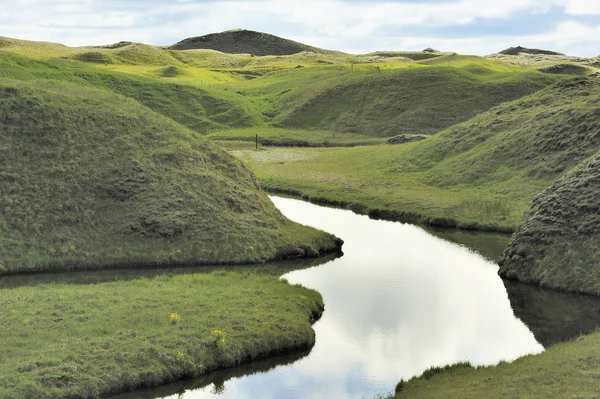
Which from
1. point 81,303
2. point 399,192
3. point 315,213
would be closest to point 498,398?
point 81,303

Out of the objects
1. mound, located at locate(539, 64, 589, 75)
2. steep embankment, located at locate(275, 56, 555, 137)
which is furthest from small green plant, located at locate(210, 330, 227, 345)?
mound, located at locate(539, 64, 589, 75)

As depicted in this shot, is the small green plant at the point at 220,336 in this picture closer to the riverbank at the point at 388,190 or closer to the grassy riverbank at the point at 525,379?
the grassy riverbank at the point at 525,379

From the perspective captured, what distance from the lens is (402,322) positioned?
37000 mm

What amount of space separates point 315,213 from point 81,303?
117 ft

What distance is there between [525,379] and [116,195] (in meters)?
32.5

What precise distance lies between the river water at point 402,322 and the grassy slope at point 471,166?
41.8 ft

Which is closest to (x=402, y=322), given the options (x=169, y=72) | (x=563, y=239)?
(x=563, y=239)

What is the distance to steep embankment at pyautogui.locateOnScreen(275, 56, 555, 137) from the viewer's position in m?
145

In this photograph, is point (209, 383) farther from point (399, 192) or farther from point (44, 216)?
point (399, 192)

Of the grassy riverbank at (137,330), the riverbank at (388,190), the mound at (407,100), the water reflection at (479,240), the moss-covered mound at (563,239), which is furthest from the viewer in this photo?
the mound at (407,100)

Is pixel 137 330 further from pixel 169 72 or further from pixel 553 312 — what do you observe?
pixel 169 72

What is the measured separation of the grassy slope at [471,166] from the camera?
224ft

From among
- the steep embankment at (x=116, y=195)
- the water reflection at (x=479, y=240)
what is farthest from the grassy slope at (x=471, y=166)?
the steep embankment at (x=116, y=195)

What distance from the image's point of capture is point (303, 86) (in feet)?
586
